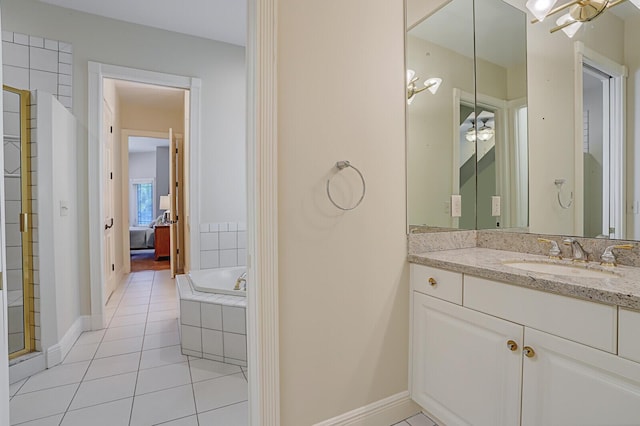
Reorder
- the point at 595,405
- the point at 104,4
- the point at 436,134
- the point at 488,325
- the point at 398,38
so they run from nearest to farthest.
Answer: the point at 595,405
the point at 488,325
the point at 398,38
the point at 436,134
the point at 104,4

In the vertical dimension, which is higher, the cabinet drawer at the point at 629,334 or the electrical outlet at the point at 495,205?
the electrical outlet at the point at 495,205

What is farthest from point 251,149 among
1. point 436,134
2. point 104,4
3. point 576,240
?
point 104,4

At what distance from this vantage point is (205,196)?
141 inches

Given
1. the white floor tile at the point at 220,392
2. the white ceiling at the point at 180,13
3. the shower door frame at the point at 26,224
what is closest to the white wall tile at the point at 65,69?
the white ceiling at the point at 180,13

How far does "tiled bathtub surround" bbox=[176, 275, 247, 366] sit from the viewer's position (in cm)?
235

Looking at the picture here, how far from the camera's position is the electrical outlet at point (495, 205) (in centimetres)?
206

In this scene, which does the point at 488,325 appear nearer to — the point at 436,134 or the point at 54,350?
the point at 436,134

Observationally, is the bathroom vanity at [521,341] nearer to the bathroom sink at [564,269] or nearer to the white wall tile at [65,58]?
the bathroom sink at [564,269]

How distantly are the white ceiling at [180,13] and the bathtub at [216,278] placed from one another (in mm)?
2117

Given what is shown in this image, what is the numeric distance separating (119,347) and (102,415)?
96 centimetres

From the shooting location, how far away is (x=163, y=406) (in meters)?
1.89

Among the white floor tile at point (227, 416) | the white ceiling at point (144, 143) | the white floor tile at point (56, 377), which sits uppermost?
the white ceiling at point (144, 143)

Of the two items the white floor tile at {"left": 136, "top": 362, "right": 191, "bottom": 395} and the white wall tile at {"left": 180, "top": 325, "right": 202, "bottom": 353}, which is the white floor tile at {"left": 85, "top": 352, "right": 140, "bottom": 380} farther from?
the white wall tile at {"left": 180, "top": 325, "right": 202, "bottom": 353}

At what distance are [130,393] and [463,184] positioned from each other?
7.76ft
